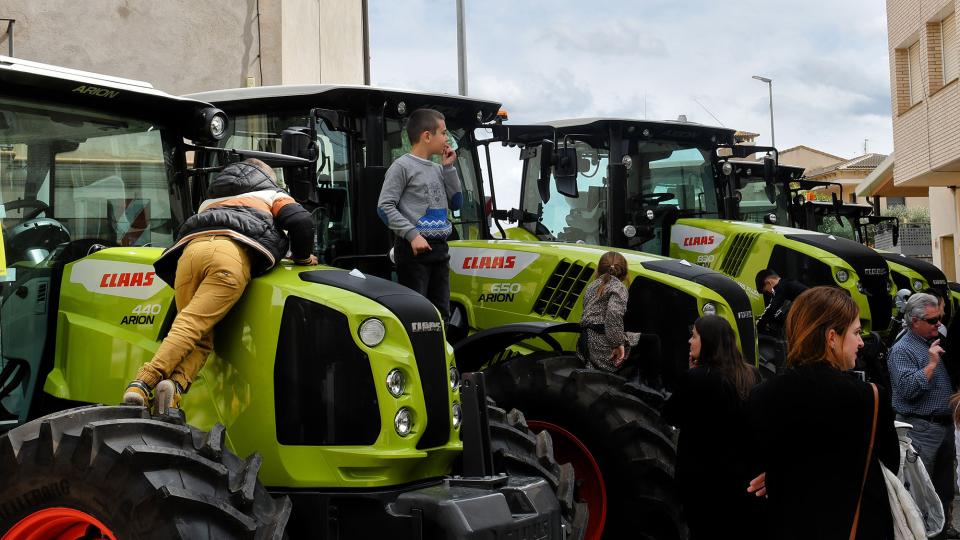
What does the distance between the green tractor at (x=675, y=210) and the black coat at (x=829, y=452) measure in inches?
198

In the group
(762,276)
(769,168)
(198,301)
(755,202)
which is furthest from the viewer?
(755,202)

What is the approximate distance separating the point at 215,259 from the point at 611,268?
3.93m

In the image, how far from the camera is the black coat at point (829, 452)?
4.89m

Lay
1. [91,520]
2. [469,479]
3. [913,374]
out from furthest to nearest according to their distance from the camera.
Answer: [913,374], [469,479], [91,520]

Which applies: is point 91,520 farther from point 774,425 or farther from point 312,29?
point 312,29

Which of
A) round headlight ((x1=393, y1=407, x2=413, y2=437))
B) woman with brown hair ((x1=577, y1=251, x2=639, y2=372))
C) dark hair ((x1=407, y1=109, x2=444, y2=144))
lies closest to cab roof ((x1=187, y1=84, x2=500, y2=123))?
dark hair ((x1=407, y1=109, x2=444, y2=144))

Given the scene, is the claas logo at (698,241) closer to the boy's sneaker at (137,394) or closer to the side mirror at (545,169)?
the side mirror at (545,169)

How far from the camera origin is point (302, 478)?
5.56 m

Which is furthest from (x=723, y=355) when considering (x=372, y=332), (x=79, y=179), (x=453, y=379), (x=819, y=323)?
(x=79, y=179)

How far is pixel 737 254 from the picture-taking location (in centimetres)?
1345

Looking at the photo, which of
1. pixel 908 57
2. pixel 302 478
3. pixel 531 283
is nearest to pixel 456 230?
pixel 531 283

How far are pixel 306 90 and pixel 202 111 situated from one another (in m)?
2.38

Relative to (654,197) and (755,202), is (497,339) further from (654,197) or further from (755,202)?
(755,202)

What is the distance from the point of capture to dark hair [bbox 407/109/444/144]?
795cm
